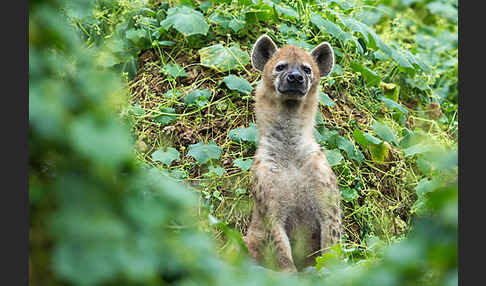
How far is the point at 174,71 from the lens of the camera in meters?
8.08

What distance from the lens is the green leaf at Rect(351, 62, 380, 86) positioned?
8.27 m

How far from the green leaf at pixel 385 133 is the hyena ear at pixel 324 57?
44.4 inches

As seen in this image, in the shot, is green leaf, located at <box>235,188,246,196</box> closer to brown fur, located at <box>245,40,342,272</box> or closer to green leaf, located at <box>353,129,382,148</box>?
brown fur, located at <box>245,40,342,272</box>

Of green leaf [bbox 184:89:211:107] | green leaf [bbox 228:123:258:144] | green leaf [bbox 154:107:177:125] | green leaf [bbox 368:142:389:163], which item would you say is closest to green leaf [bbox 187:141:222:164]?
green leaf [bbox 228:123:258:144]

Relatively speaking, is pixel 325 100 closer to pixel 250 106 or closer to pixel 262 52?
pixel 250 106

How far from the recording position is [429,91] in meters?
9.13

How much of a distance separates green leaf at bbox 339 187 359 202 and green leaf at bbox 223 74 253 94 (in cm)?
167

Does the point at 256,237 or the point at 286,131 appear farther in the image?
the point at 286,131

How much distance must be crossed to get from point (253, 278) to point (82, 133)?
41.2 inches

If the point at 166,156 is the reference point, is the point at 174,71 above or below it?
above

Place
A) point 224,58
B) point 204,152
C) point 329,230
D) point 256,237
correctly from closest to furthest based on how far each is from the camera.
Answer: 1. point 329,230
2. point 256,237
3. point 204,152
4. point 224,58

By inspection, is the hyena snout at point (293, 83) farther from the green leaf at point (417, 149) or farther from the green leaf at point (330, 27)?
the green leaf at point (330, 27)

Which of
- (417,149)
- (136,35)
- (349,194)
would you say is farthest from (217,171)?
(136,35)

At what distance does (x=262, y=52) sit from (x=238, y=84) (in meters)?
1.00
